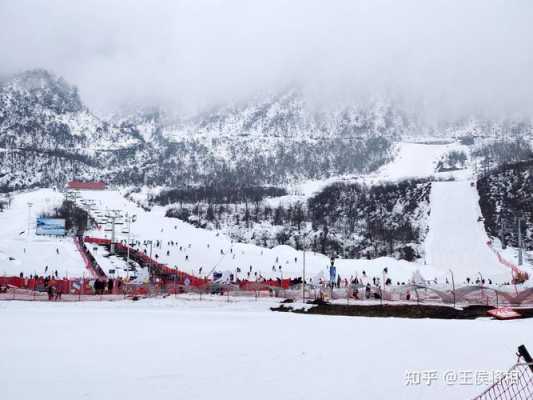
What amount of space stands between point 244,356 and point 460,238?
87680 millimetres

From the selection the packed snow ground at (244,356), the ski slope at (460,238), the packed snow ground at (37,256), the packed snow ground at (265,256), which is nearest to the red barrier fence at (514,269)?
the ski slope at (460,238)

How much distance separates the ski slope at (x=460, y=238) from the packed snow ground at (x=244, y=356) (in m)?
39.4

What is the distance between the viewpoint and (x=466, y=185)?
160750 mm

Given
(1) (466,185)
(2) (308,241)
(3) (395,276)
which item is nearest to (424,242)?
(2) (308,241)

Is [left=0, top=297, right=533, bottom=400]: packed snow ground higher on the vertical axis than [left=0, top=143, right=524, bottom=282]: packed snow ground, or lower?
lower

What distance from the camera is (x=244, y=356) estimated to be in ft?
56.2

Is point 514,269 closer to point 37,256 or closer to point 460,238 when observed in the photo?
point 460,238

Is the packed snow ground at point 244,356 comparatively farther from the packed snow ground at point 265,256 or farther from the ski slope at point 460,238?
the ski slope at point 460,238

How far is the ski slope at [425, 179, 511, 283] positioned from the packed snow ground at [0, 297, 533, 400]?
39354mm

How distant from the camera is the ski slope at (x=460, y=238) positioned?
227 feet

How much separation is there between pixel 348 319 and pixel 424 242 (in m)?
79.3

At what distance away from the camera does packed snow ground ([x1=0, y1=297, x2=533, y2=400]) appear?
1291cm

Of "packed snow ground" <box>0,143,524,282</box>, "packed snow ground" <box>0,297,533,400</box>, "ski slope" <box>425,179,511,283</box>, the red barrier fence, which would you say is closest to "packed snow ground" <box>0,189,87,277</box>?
"packed snow ground" <box>0,143,524,282</box>

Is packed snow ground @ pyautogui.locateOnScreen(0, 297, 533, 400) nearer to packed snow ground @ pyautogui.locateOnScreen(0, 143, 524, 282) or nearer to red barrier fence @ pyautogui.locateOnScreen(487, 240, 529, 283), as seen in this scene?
packed snow ground @ pyautogui.locateOnScreen(0, 143, 524, 282)
